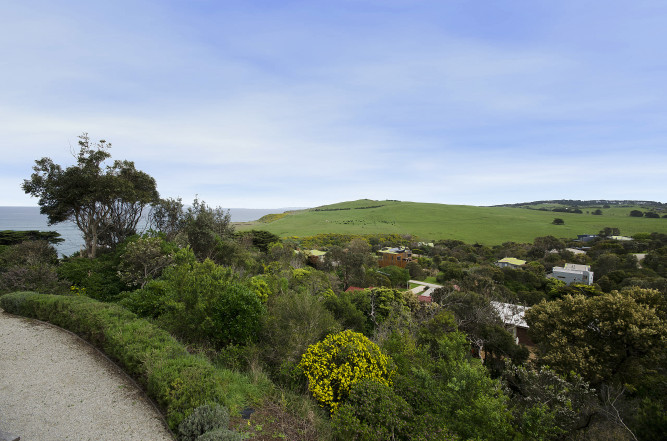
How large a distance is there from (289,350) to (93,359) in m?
4.90

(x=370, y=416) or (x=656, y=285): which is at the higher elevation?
(x=370, y=416)

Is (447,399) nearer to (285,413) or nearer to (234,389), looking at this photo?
(285,413)

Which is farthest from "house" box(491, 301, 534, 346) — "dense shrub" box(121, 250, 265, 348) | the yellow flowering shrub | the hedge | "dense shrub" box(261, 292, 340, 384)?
the hedge

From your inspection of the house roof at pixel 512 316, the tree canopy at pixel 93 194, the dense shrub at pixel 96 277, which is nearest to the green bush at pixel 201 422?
the dense shrub at pixel 96 277

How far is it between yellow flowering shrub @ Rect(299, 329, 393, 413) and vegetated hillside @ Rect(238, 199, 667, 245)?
84779mm

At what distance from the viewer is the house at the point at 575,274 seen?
136ft

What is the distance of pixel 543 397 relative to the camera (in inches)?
328

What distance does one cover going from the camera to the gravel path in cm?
472

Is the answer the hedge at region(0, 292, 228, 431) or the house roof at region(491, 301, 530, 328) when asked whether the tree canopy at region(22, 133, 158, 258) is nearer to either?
the hedge at region(0, 292, 228, 431)

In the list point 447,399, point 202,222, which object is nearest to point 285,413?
point 447,399

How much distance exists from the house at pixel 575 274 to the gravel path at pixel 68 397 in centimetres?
5321

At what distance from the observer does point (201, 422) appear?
461 cm

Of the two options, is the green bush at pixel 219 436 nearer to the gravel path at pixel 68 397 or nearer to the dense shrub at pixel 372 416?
the gravel path at pixel 68 397

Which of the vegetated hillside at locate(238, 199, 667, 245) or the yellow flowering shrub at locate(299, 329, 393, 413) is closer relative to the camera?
the yellow flowering shrub at locate(299, 329, 393, 413)
